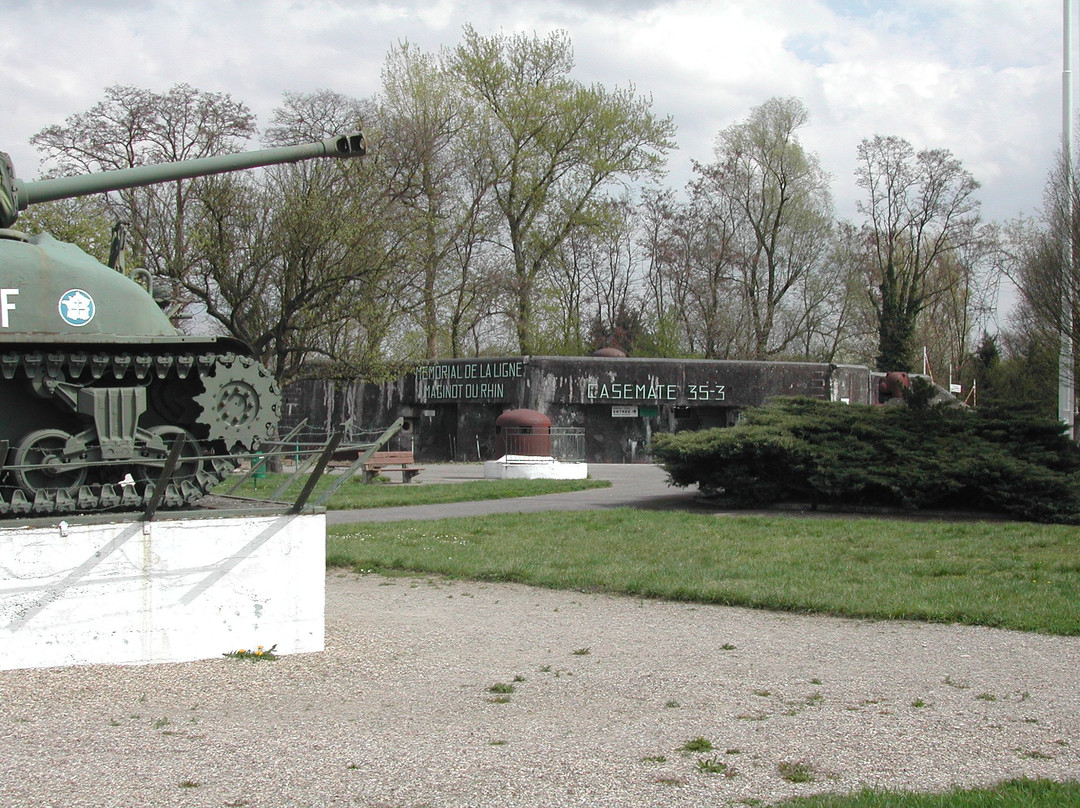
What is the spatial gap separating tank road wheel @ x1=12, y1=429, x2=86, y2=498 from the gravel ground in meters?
2.47

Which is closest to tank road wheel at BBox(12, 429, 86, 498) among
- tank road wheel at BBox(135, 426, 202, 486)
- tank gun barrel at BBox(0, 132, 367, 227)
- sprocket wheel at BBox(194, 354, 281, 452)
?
tank road wheel at BBox(135, 426, 202, 486)

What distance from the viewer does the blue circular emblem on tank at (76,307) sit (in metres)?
9.18

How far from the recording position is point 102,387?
366 inches

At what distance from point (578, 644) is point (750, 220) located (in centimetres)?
4425

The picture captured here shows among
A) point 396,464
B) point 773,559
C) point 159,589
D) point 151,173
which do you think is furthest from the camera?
point 396,464

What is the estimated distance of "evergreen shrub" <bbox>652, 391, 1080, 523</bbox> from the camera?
609 inches

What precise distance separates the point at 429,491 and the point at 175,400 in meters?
11.4

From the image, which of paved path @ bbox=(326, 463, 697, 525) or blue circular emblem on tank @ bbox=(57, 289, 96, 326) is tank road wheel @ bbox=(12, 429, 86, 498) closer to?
blue circular emblem on tank @ bbox=(57, 289, 96, 326)

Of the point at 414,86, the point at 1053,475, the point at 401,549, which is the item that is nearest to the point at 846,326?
the point at 414,86

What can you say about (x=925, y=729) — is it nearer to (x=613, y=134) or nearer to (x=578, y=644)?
(x=578, y=644)

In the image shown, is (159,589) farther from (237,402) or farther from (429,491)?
(429,491)

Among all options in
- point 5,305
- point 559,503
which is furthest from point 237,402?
point 559,503

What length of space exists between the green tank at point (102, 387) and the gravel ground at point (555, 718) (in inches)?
80.7

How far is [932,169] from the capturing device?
159 ft
